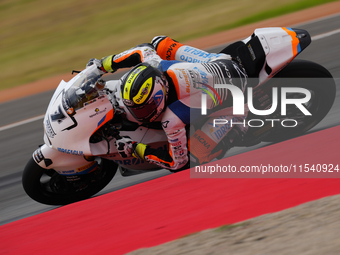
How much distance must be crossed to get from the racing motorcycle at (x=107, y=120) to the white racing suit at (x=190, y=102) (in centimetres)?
18

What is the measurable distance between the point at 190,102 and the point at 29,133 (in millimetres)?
3450

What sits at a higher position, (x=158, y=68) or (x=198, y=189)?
(x=158, y=68)

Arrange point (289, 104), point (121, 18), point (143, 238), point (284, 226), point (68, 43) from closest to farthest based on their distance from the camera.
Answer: point (284, 226) → point (143, 238) → point (289, 104) → point (68, 43) → point (121, 18)

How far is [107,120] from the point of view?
3498 millimetres

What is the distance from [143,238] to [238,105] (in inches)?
69.1

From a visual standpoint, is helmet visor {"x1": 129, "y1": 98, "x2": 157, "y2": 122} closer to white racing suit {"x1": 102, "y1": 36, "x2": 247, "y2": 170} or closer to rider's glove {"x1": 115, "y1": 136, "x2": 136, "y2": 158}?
white racing suit {"x1": 102, "y1": 36, "x2": 247, "y2": 170}

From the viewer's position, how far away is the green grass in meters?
10.1

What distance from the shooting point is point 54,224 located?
3023mm

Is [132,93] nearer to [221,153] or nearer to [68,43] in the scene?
[221,153]

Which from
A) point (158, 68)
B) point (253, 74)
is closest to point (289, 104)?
point (253, 74)

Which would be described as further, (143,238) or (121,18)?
(121,18)

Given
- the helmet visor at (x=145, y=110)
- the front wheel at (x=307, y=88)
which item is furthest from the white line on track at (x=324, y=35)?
the helmet visor at (x=145, y=110)

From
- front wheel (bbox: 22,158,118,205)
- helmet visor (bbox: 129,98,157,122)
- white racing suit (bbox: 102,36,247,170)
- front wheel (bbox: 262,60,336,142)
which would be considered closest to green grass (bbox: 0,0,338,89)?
front wheel (bbox: 22,158,118,205)

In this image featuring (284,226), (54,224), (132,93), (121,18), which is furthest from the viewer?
(121,18)
